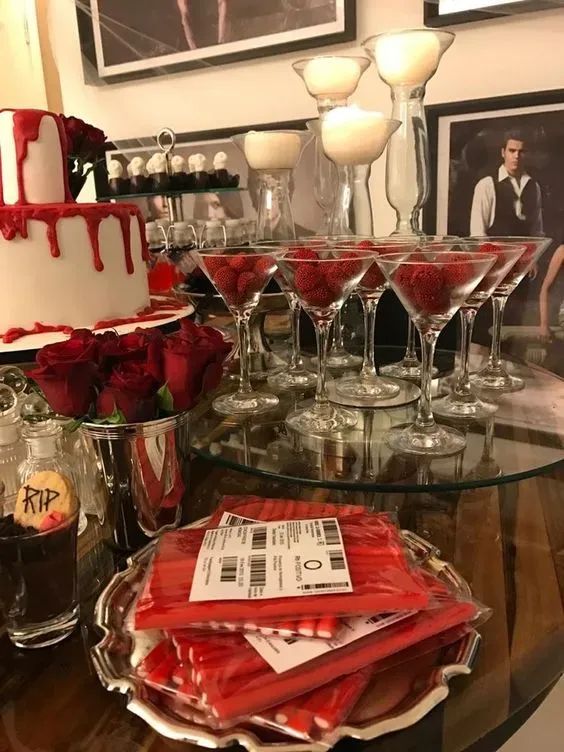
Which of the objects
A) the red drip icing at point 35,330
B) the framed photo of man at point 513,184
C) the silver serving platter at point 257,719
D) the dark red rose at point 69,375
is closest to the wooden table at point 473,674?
the silver serving platter at point 257,719

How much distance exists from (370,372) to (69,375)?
56cm

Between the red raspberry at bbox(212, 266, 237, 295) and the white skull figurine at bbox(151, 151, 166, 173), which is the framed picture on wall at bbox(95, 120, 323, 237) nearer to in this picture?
the white skull figurine at bbox(151, 151, 166, 173)

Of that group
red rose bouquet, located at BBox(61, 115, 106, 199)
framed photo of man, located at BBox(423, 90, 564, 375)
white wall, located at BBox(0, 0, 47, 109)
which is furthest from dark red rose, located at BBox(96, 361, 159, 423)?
white wall, located at BBox(0, 0, 47, 109)

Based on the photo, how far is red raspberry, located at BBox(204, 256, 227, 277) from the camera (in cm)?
102

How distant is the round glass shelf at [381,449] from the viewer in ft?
2.60

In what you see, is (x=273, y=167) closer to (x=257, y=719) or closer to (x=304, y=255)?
(x=304, y=255)

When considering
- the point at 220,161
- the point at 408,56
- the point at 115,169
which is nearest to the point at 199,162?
the point at 220,161

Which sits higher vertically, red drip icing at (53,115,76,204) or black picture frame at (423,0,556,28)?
black picture frame at (423,0,556,28)

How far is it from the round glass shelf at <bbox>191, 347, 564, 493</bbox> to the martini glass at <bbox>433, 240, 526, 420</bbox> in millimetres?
30

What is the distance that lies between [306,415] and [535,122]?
0.87 metres

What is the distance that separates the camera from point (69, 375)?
2.40ft

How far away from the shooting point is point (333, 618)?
0.58 m

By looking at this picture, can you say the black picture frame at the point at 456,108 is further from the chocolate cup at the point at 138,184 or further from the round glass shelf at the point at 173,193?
the chocolate cup at the point at 138,184

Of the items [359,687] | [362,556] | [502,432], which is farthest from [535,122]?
[359,687]
